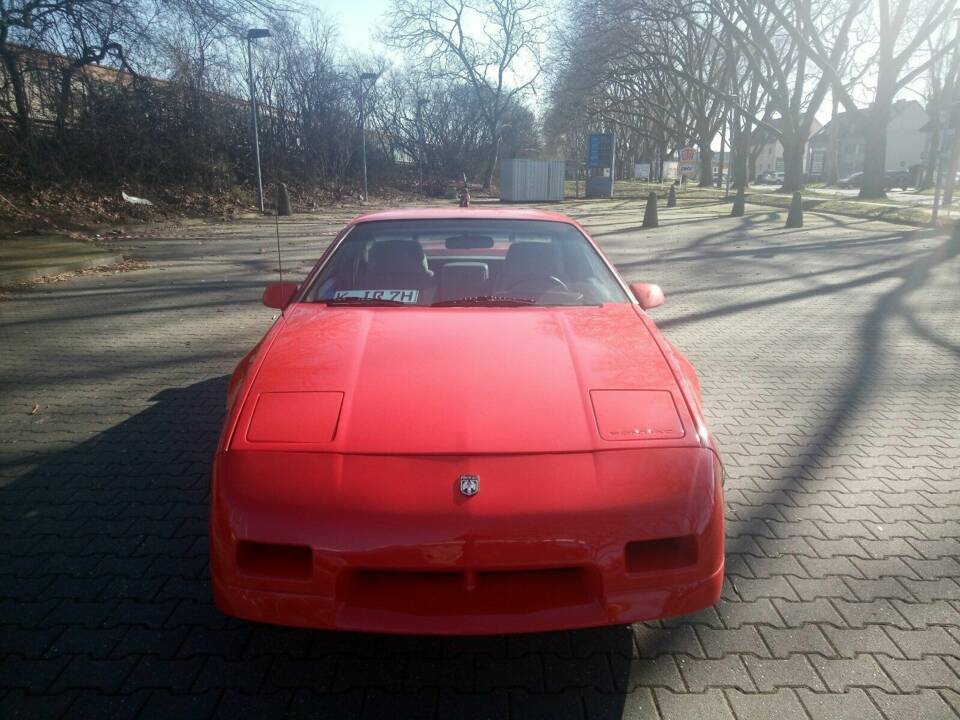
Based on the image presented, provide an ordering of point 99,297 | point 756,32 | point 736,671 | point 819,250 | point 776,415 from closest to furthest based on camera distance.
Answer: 1. point 736,671
2. point 776,415
3. point 99,297
4. point 819,250
5. point 756,32

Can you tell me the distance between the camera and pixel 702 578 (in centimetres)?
231

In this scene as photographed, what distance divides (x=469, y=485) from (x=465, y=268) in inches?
75.5

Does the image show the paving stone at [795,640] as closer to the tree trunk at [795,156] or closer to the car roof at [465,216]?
the car roof at [465,216]

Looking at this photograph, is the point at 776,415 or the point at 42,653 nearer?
the point at 42,653

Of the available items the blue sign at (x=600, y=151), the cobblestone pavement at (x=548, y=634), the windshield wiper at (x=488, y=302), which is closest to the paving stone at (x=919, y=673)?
the cobblestone pavement at (x=548, y=634)

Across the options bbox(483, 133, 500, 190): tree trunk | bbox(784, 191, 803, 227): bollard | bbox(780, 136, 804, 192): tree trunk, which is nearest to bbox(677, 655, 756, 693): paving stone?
bbox(784, 191, 803, 227): bollard

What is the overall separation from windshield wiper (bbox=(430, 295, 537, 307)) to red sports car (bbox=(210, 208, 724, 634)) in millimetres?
660

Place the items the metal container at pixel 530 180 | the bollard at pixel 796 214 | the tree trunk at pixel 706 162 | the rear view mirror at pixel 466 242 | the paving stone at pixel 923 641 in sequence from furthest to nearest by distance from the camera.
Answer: the tree trunk at pixel 706 162
the metal container at pixel 530 180
the bollard at pixel 796 214
the rear view mirror at pixel 466 242
the paving stone at pixel 923 641

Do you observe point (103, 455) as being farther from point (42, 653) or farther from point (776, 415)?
point (776, 415)

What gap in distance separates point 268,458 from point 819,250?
15585 millimetres

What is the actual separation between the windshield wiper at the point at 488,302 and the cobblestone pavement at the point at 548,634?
1.55 meters

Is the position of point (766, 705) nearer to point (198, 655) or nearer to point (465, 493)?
point (465, 493)

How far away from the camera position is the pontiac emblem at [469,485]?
2.26m

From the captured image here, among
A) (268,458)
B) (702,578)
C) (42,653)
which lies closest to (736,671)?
(702,578)
